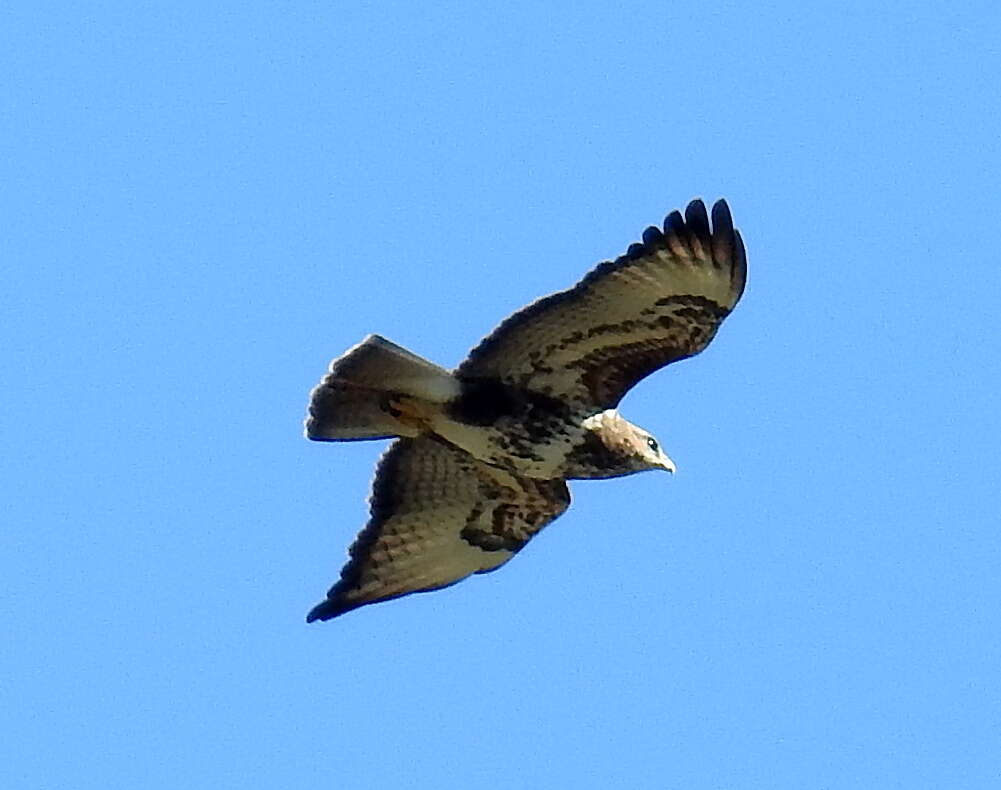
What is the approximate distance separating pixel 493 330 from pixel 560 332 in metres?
0.32

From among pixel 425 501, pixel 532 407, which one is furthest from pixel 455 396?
pixel 425 501

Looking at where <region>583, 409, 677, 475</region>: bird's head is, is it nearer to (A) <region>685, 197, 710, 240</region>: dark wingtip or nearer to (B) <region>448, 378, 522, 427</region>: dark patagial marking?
(B) <region>448, 378, 522, 427</region>: dark patagial marking

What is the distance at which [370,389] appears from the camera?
468 inches

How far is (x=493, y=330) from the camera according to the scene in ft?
38.5

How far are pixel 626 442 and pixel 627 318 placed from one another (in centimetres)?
76

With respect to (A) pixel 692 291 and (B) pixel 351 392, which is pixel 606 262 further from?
(B) pixel 351 392

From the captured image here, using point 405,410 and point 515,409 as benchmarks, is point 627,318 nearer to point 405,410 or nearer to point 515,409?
point 515,409

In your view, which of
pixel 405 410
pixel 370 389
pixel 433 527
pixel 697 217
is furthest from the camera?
pixel 433 527

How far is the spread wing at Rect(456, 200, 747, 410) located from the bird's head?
0.08 m

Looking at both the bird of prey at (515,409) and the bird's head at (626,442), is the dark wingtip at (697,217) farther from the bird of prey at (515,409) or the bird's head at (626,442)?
the bird's head at (626,442)

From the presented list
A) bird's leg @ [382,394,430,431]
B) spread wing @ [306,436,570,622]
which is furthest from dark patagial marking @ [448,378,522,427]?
spread wing @ [306,436,570,622]

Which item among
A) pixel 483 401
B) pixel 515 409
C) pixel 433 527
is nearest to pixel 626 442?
pixel 515 409

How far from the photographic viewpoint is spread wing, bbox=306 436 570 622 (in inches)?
509

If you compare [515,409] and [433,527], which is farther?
[433,527]
